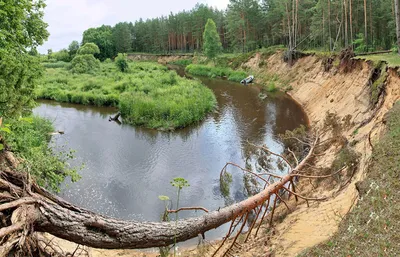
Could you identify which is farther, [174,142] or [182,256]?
[174,142]

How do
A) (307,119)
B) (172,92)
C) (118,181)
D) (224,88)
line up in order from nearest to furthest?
(118,181) → (307,119) → (172,92) → (224,88)

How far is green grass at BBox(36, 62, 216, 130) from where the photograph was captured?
23734 millimetres

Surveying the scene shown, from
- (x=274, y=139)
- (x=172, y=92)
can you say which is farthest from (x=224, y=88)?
(x=274, y=139)

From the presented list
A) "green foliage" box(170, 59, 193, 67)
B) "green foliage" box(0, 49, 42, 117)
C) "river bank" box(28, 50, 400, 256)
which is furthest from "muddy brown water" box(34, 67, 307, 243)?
"green foliage" box(170, 59, 193, 67)

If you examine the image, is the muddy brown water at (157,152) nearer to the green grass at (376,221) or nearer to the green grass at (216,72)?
the green grass at (376,221)

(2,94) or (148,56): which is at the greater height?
(148,56)

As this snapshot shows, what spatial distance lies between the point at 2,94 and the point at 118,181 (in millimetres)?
7026

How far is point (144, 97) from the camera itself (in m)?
26.9

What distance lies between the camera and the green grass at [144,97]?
2373 cm

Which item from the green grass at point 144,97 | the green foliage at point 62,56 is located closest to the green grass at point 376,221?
the green grass at point 144,97

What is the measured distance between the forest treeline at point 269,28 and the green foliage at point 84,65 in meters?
22.4

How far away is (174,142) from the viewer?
20484 millimetres

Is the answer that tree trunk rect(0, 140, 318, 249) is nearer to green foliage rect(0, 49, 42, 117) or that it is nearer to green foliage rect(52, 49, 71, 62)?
green foliage rect(0, 49, 42, 117)

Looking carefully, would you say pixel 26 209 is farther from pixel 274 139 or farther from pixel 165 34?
pixel 165 34
